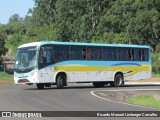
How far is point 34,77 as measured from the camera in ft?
109

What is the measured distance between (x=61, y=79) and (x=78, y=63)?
6.33 ft

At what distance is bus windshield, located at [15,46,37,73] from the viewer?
33.4 meters

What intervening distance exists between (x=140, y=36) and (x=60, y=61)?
142 feet

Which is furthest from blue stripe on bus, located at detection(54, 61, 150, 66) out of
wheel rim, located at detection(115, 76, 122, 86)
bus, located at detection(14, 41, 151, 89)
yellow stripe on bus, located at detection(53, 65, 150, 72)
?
wheel rim, located at detection(115, 76, 122, 86)

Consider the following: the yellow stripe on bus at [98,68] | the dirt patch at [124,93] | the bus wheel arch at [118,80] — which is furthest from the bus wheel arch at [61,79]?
the bus wheel arch at [118,80]

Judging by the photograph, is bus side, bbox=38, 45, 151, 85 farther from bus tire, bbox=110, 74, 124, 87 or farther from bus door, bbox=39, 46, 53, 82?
bus tire, bbox=110, 74, 124, 87

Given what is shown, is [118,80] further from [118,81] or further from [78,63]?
[78,63]

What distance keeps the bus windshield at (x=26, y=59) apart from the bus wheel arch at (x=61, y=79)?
205 cm

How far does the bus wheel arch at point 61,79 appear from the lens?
1352 inches

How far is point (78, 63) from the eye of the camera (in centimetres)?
3588

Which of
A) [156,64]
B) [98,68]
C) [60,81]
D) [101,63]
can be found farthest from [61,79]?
[156,64]

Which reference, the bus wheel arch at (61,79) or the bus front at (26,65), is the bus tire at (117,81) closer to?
the bus wheel arch at (61,79)

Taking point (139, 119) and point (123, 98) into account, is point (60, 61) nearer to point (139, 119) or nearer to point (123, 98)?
point (123, 98)

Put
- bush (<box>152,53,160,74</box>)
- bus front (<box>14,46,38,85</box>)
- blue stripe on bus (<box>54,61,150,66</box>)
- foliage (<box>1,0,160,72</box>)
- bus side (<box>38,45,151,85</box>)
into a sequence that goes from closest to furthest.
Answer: bus front (<box>14,46,38,85</box>) → bus side (<box>38,45,151,85</box>) → blue stripe on bus (<box>54,61,150,66</box>) → bush (<box>152,53,160,74</box>) → foliage (<box>1,0,160,72</box>)
